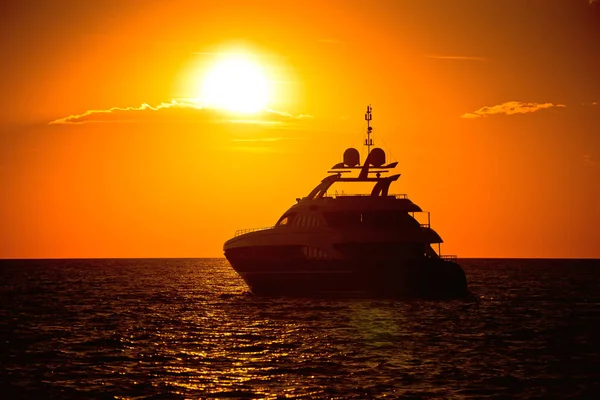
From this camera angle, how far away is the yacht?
6119 cm

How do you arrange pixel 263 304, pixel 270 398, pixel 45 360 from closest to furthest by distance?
1. pixel 270 398
2. pixel 45 360
3. pixel 263 304

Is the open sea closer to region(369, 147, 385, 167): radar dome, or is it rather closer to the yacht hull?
the yacht hull

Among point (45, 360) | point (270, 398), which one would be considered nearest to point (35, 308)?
point (45, 360)

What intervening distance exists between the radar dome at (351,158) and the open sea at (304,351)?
1217 cm

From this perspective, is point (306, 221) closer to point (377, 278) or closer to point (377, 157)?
point (377, 278)

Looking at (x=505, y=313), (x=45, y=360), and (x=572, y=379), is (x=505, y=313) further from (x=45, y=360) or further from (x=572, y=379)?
(x=45, y=360)

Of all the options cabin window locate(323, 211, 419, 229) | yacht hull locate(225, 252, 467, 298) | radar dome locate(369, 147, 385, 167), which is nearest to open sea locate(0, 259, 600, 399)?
yacht hull locate(225, 252, 467, 298)

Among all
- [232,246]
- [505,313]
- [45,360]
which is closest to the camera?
[45,360]

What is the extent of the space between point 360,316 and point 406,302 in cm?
1318

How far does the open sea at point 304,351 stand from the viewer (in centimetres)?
2972

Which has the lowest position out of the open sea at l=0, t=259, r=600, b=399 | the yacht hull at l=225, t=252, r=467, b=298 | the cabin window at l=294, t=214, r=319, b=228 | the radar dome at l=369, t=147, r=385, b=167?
the open sea at l=0, t=259, r=600, b=399

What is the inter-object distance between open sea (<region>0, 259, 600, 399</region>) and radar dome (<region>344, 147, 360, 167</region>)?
12.2 meters

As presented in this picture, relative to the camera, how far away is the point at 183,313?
61.8 metres

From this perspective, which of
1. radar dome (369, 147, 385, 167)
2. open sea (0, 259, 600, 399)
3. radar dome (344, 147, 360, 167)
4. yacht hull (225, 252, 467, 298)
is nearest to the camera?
open sea (0, 259, 600, 399)
